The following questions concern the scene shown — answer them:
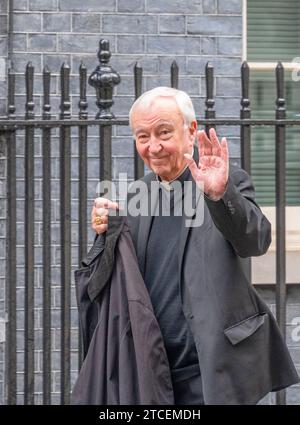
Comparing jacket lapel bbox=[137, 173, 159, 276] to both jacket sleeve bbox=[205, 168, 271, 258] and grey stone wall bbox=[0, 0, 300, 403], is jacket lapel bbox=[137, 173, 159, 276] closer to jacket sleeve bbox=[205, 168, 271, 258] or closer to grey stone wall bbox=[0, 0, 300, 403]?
jacket sleeve bbox=[205, 168, 271, 258]

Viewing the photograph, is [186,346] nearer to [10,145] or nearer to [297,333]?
[10,145]

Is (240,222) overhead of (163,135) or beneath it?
beneath

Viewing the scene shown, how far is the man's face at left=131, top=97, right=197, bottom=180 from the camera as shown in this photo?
3.87 metres

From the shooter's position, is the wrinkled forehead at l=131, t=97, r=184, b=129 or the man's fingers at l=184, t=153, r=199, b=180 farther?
the wrinkled forehead at l=131, t=97, r=184, b=129

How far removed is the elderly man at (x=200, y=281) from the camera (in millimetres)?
3783

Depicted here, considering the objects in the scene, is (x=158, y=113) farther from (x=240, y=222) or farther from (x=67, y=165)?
(x=67, y=165)

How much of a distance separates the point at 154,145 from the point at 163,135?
0.05 metres

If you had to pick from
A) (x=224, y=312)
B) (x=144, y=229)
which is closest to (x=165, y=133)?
(x=144, y=229)

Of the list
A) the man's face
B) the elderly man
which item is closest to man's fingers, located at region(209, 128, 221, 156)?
the elderly man

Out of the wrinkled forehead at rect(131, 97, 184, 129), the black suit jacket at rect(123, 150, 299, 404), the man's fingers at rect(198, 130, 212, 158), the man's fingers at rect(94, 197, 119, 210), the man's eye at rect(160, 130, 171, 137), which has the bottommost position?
the black suit jacket at rect(123, 150, 299, 404)

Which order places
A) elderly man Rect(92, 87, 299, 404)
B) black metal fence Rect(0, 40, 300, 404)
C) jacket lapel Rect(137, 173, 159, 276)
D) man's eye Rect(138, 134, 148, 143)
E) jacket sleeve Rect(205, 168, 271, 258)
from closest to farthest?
jacket sleeve Rect(205, 168, 271, 258) → elderly man Rect(92, 87, 299, 404) → man's eye Rect(138, 134, 148, 143) → jacket lapel Rect(137, 173, 159, 276) → black metal fence Rect(0, 40, 300, 404)

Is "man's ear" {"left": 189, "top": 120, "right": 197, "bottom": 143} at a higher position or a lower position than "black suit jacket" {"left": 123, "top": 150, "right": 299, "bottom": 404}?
higher

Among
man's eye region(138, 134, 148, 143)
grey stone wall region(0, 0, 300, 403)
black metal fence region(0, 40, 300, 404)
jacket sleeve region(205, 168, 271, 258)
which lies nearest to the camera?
jacket sleeve region(205, 168, 271, 258)

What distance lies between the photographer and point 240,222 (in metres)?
3.60
